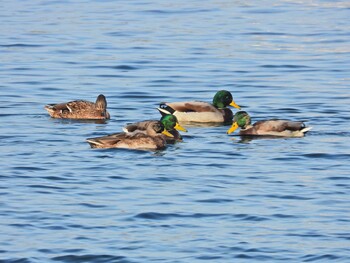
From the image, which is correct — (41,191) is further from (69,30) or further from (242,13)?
(242,13)

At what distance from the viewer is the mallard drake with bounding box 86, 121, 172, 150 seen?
57.5ft

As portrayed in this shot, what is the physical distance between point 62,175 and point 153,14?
1954cm

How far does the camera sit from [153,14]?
3488cm

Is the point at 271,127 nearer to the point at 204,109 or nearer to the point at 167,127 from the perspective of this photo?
the point at 167,127

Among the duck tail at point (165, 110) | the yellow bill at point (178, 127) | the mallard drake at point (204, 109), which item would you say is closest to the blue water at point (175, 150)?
the yellow bill at point (178, 127)

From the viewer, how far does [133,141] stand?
58.2ft

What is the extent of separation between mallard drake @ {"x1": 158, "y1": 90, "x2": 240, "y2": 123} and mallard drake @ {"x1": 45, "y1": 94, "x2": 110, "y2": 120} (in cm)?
97

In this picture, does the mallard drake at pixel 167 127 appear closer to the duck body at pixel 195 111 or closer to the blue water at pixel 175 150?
the blue water at pixel 175 150

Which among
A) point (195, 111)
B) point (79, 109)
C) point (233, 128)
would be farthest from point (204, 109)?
point (79, 109)

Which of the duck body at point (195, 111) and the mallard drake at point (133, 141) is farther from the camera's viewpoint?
the duck body at point (195, 111)

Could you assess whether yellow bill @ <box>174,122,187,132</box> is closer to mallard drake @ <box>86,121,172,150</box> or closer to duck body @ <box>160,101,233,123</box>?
mallard drake @ <box>86,121,172,150</box>

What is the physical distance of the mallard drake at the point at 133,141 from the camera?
17531mm

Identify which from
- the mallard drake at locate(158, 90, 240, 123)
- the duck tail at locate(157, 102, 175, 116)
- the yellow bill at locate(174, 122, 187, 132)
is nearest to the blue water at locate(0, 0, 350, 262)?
the yellow bill at locate(174, 122, 187, 132)

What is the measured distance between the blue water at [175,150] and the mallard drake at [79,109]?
0.16 m
